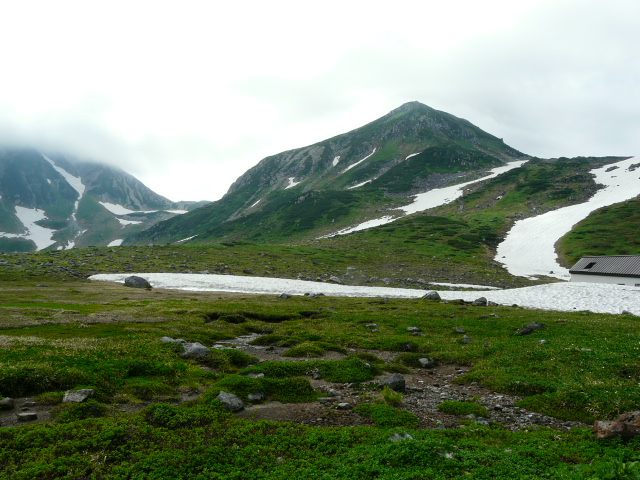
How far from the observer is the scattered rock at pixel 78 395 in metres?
14.0

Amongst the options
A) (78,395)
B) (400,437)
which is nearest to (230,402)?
(78,395)

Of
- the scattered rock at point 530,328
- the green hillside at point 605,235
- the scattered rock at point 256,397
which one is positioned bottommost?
the scattered rock at point 530,328

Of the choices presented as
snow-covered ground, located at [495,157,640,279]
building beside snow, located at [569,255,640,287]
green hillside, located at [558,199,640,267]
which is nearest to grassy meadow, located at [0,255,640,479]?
building beside snow, located at [569,255,640,287]

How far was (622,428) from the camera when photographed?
12.0 metres

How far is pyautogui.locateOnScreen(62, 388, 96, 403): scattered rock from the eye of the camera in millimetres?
14047

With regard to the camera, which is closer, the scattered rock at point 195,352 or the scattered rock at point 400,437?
the scattered rock at point 400,437

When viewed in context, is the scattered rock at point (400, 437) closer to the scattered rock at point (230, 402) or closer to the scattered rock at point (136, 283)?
the scattered rock at point (230, 402)

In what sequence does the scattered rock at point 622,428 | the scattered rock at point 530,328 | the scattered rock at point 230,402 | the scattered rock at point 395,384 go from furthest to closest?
the scattered rock at point 530,328
the scattered rock at point 395,384
the scattered rock at point 230,402
the scattered rock at point 622,428

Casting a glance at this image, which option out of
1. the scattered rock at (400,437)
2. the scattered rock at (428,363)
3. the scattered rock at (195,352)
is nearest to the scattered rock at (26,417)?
the scattered rock at (195,352)

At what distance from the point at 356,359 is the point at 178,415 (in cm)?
1148

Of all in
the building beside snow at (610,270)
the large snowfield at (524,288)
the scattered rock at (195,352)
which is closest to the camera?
the scattered rock at (195,352)

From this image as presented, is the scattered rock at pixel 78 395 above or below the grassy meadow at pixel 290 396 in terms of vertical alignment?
above

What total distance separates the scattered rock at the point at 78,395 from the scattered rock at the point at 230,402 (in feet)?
17.2

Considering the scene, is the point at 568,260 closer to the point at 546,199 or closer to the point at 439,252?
the point at 439,252
